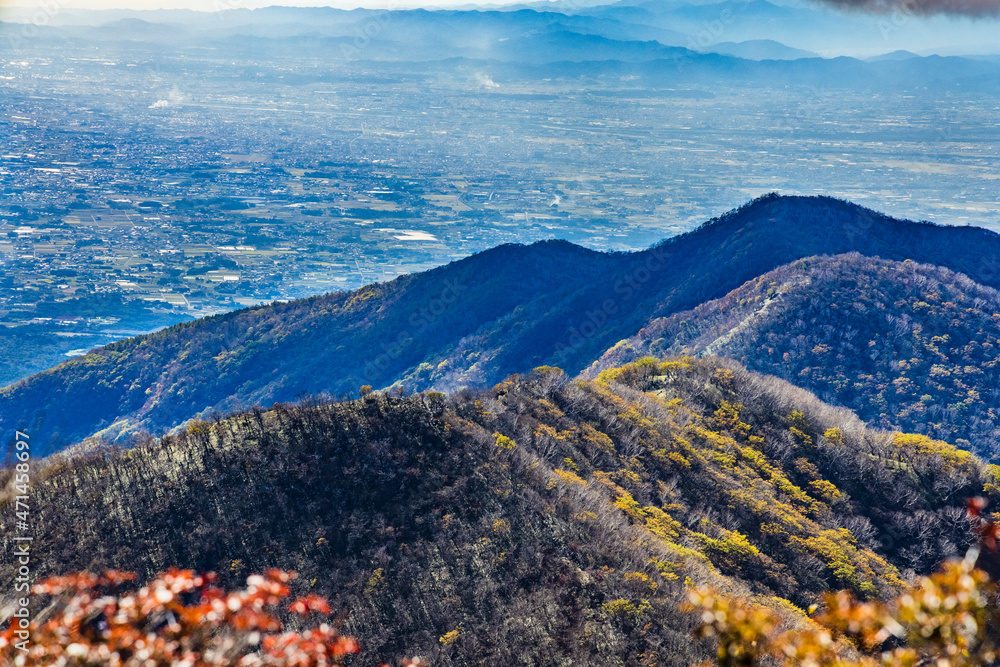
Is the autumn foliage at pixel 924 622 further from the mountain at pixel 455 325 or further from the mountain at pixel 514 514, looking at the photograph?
the mountain at pixel 455 325

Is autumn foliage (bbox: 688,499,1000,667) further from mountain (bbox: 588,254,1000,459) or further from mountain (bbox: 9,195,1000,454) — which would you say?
mountain (bbox: 9,195,1000,454)

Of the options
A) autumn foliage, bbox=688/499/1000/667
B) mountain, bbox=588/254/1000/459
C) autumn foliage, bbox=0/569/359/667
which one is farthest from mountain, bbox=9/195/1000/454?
autumn foliage, bbox=688/499/1000/667

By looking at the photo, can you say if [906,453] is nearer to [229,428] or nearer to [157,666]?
[229,428]

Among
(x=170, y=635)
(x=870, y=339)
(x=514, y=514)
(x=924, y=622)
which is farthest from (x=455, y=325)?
(x=924, y=622)

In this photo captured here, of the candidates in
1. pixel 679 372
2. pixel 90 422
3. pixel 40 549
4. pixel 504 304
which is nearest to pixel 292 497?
pixel 40 549

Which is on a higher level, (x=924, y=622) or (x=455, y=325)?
(x=924, y=622)

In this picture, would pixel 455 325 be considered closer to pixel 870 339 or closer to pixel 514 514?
pixel 870 339
